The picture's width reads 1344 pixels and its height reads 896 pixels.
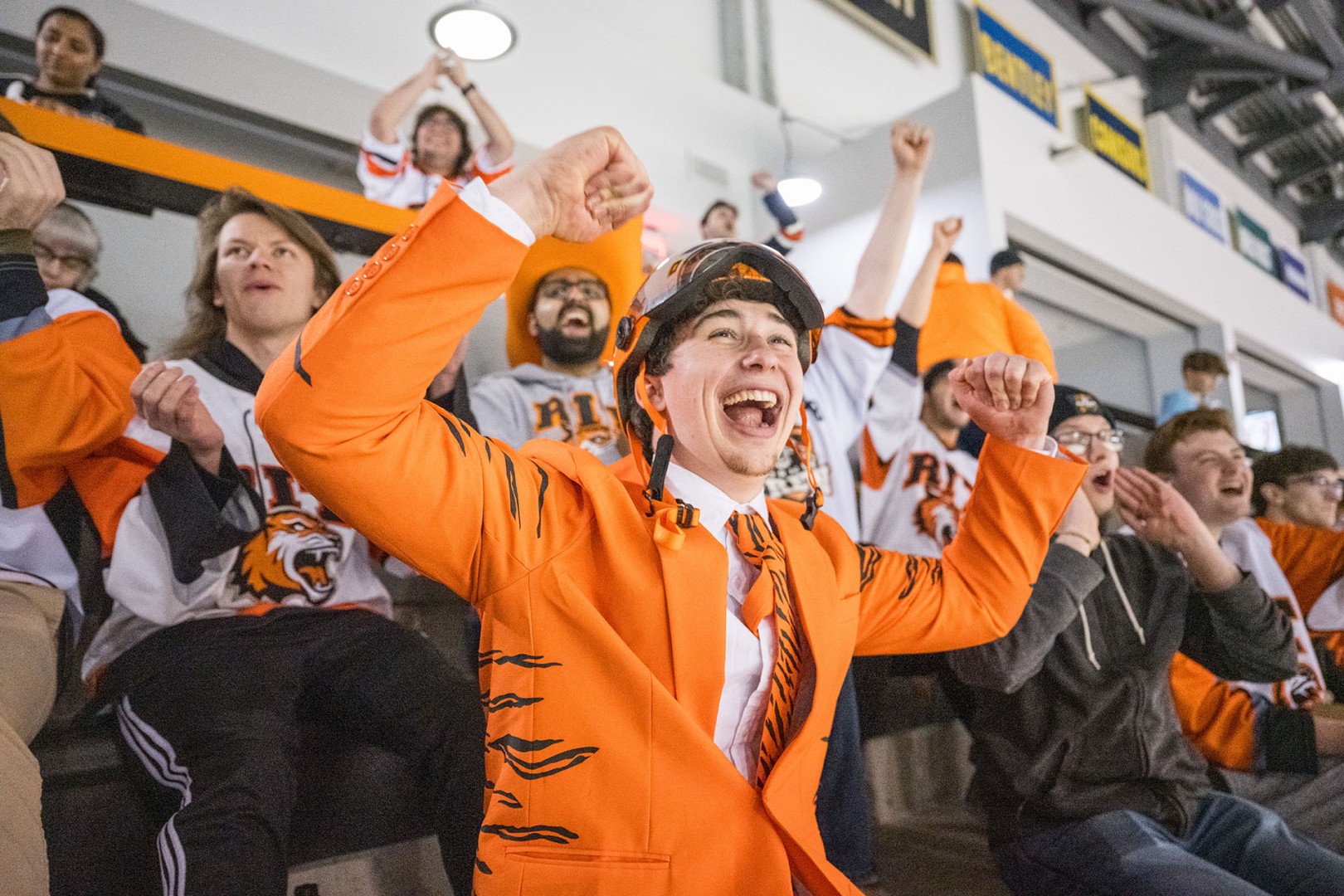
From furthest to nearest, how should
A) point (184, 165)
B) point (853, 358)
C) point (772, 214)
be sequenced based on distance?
point (772, 214) → point (853, 358) → point (184, 165)

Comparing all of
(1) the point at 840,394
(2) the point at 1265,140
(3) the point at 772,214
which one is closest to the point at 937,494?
(1) the point at 840,394

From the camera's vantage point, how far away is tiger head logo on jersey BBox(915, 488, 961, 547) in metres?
2.54

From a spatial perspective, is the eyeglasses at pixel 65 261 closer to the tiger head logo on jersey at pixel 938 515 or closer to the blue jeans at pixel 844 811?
the blue jeans at pixel 844 811

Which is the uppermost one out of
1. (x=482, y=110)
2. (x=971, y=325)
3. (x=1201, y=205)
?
(x=1201, y=205)

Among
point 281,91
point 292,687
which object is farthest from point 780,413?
point 281,91

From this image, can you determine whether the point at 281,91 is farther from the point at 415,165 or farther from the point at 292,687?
the point at 292,687

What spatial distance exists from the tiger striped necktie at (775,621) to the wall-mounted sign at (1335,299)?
14.5 m

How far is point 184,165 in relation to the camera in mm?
2285

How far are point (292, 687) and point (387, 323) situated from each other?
84cm

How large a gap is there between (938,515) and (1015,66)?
212 inches

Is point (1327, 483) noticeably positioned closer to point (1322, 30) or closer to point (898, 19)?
point (898, 19)

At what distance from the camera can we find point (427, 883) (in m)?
1.46

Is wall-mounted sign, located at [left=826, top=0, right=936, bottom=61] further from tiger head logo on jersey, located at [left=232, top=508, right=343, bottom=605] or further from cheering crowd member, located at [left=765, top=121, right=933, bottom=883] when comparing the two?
tiger head logo on jersey, located at [left=232, top=508, right=343, bottom=605]

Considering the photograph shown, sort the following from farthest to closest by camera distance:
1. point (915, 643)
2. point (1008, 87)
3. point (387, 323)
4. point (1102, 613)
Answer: point (1008, 87) < point (1102, 613) < point (915, 643) < point (387, 323)
